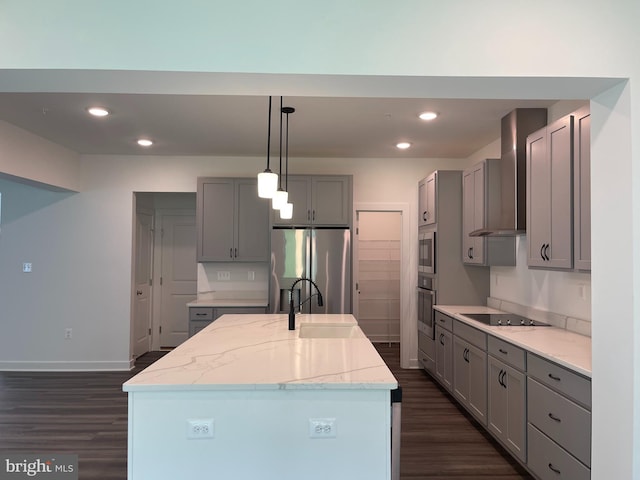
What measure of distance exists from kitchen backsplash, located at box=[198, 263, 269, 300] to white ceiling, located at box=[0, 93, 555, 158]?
1.39m

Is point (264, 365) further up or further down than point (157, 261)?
further down

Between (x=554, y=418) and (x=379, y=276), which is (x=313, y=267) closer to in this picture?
(x=379, y=276)

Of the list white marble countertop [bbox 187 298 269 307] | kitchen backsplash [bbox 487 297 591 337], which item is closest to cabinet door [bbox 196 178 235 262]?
white marble countertop [bbox 187 298 269 307]

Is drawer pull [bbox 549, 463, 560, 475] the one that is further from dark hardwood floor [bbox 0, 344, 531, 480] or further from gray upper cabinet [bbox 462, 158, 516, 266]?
gray upper cabinet [bbox 462, 158, 516, 266]

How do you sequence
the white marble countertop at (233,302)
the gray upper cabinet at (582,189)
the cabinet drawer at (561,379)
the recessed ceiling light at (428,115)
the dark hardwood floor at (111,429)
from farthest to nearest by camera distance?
the white marble countertop at (233,302), the recessed ceiling light at (428,115), the dark hardwood floor at (111,429), the gray upper cabinet at (582,189), the cabinet drawer at (561,379)

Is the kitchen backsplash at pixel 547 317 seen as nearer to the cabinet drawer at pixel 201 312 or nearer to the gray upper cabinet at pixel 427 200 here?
the gray upper cabinet at pixel 427 200

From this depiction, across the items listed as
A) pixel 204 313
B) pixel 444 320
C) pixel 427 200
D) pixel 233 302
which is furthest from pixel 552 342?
pixel 204 313

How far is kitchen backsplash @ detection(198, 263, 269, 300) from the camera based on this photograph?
5258 mm

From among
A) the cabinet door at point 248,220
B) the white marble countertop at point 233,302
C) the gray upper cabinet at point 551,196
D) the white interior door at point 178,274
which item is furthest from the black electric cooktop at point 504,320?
the white interior door at point 178,274

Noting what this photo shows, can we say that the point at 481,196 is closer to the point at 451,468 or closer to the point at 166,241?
the point at 451,468

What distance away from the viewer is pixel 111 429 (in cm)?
342

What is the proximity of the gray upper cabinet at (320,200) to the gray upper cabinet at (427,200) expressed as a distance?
888mm

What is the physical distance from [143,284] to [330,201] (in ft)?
9.61

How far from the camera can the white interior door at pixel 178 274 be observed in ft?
20.3
